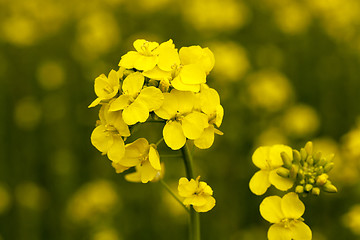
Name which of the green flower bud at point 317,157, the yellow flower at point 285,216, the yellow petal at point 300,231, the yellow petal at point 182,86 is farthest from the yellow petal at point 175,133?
the green flower bud at point 317,157

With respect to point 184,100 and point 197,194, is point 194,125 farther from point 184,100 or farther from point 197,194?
point 197,194

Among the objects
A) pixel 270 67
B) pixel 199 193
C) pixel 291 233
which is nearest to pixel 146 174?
pixel 199 193

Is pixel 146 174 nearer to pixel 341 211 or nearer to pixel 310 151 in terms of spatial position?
pixel 310 151

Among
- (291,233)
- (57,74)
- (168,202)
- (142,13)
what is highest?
(142,13)

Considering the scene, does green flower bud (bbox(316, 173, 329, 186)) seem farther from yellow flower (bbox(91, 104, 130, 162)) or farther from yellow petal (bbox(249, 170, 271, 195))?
yellow flower (bbox(91, 104, 130, 162))

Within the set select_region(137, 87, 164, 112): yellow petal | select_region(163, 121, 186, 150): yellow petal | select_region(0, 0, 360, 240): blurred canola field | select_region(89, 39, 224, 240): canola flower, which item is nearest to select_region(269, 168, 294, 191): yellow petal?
select_region(89, 39, 224, 240): canola flower

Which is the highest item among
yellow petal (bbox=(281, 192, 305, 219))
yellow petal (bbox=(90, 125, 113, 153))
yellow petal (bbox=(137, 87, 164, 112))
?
yellow petal (bbox=(137, 87, 164, 112))

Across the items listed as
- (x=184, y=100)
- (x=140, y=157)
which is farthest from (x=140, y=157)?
(x=184, y=100)

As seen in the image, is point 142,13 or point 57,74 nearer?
point 57,74
